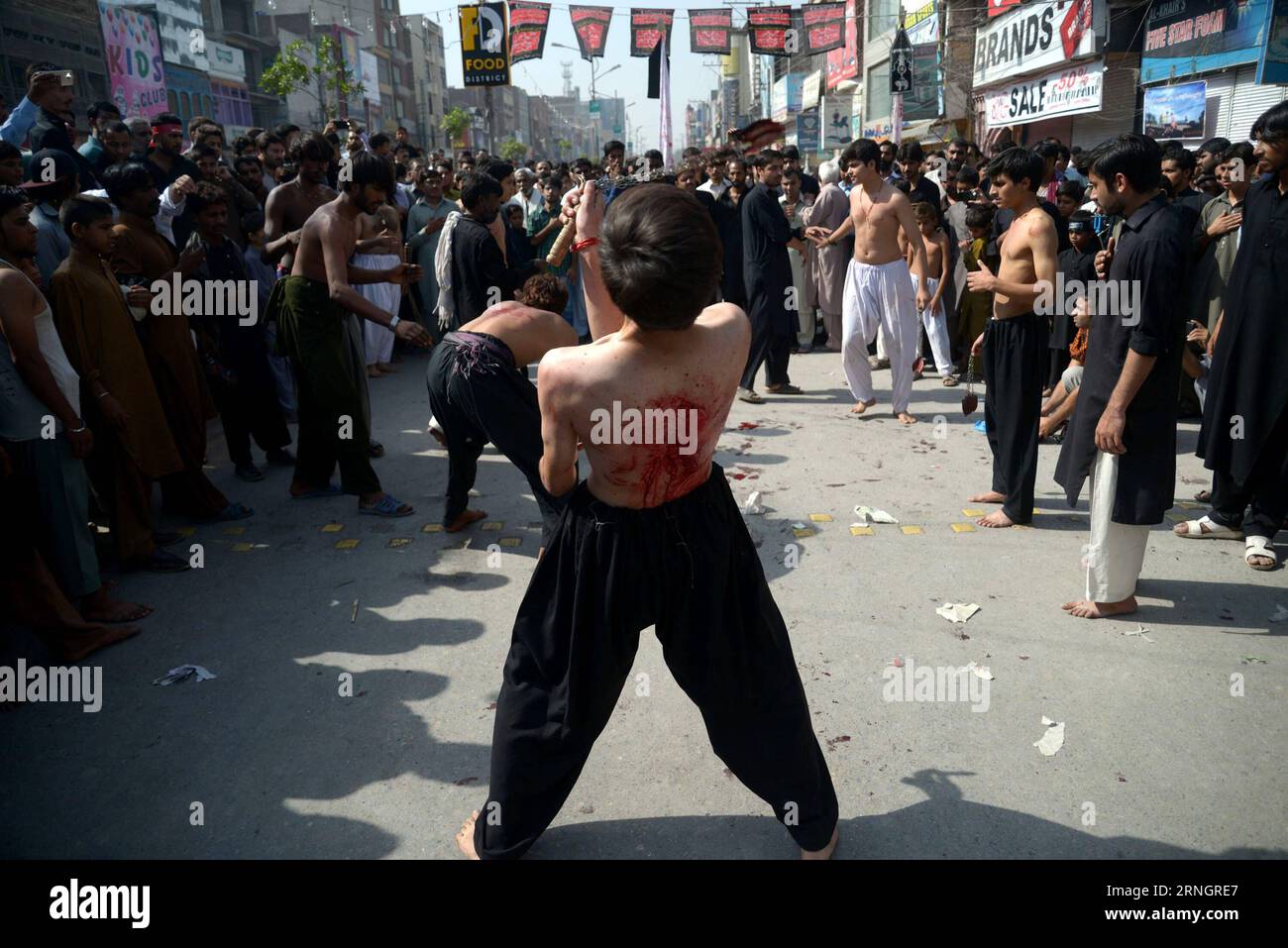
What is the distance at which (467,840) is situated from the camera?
8.11ft

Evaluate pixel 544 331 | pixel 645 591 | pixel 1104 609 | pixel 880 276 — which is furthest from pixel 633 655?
pixel 880 276

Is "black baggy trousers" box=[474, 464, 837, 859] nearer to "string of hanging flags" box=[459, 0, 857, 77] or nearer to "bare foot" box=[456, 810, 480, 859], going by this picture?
"bare foot" box=[456, 810, 480, 859]

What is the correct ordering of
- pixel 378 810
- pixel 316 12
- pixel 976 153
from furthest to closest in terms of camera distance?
pixel 316 12, pixel 976 153, pixel 378 810

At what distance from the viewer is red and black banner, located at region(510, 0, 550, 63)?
18562mm

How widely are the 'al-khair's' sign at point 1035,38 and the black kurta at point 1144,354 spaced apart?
1496 cm

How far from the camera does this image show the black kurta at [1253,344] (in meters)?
4.21

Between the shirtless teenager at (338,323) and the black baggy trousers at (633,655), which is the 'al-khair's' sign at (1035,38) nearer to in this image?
the shirtless teenager at (338,323)

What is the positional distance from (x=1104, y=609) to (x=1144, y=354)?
115 centimetres

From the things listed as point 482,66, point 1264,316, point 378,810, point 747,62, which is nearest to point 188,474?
point 378,810

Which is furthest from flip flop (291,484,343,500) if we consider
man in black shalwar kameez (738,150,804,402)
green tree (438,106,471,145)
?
green tree (438,106,471,145)

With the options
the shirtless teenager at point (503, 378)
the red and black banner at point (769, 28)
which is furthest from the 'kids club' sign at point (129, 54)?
the shirtless teenager at point (503, 378)

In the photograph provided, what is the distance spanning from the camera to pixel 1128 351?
3492 mm
